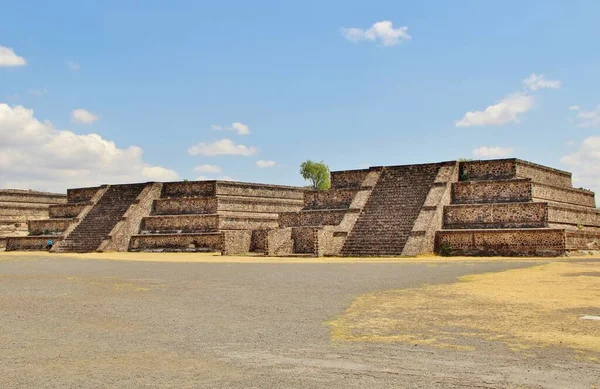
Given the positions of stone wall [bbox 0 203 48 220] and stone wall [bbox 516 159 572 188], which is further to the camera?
stone wall [bbox 0 203 48 220]

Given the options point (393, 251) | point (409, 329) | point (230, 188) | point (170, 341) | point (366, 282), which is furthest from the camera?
point (230, 188)

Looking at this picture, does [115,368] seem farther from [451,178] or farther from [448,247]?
[451,178]

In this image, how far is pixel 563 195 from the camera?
96.2 feet

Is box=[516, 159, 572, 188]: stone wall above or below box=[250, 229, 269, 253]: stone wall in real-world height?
above

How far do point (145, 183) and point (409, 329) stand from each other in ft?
104

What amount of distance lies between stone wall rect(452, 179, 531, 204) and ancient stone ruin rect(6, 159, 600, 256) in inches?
1.7

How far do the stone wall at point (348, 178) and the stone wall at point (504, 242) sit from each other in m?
7.18

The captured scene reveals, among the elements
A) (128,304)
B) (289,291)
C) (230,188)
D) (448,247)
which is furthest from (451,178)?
(128,304)

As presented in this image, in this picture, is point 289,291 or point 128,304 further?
point 289,291

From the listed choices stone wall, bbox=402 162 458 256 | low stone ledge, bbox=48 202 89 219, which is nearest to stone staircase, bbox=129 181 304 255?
low stone ledge, bbox=48 202 89 219

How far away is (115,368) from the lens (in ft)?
17.9

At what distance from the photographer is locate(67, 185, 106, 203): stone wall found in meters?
40.0

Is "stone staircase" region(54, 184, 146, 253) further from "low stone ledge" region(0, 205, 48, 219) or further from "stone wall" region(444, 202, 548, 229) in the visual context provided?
"stone wall" region(444, 202, 548, 229)

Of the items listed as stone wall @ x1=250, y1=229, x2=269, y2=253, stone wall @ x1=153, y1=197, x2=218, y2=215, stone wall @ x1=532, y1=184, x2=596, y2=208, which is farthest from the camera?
stone wall @ x1=153, y1=197, x2=218, y2=215
